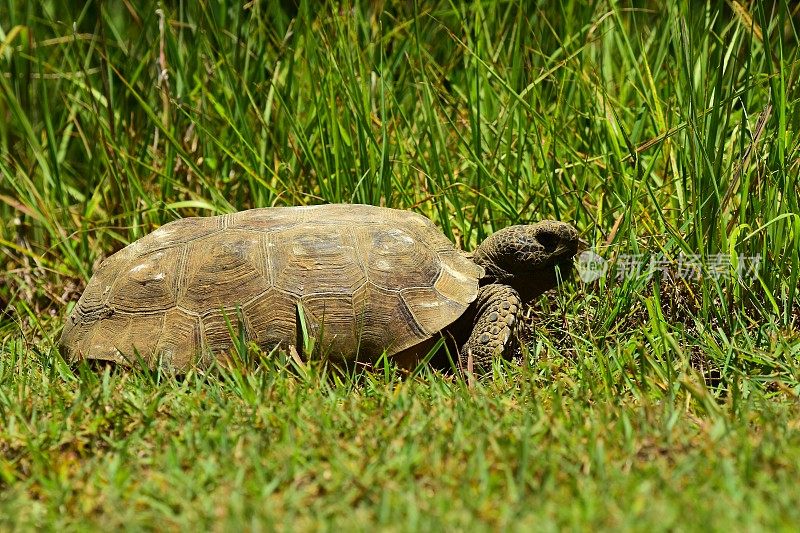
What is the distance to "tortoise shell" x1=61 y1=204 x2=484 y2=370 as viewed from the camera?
3.11 m

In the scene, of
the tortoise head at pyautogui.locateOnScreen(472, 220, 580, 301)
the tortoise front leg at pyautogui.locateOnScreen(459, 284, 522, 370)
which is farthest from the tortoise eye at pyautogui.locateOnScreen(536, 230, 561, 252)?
the tortoise front leg at pyautogui.locateOnScreen(459, 284, 522, 370)

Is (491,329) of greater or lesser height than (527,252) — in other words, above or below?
below

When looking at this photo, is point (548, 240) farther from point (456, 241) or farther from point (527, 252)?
point (456, 241)

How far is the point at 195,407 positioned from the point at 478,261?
1.32m

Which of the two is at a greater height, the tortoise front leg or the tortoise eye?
the tortoise eye

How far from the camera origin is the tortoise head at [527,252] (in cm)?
339

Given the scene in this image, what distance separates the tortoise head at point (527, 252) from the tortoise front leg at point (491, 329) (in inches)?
5.2

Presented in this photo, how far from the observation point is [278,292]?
3.13 m

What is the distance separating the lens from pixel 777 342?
2992 millimetres

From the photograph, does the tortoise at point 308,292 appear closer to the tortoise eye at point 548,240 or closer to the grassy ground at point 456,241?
A: the tortoise eye at point 548,240

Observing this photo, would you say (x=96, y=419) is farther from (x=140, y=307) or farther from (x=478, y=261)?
(x=478, y=261)

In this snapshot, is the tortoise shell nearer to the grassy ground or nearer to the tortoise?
the tortoise

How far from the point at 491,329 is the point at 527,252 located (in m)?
0.36

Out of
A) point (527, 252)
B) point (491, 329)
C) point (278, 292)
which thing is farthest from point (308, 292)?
point (527, 252)
